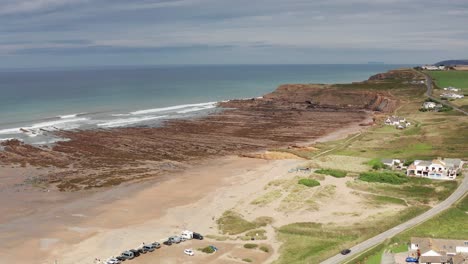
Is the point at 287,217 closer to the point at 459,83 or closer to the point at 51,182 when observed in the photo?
the point at 51,182

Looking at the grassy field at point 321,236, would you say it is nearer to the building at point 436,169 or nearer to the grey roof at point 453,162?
the building at point 436,169

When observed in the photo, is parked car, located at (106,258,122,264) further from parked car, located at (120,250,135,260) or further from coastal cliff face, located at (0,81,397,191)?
coastal cliff face, located at (0,81,397,191)

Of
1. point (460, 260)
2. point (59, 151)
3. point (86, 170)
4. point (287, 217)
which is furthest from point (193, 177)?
point (460, 260)

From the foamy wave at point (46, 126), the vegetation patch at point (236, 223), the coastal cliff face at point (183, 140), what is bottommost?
the vegetation patch at point (236, 223)

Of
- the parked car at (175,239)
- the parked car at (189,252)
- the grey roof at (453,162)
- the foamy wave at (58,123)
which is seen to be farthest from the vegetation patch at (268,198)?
the foamy wave at (58,123)

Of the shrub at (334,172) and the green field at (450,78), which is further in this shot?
the green field at (450,78)

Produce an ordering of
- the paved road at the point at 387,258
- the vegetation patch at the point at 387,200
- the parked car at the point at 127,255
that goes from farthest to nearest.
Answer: the vegetation patch at the point at 387,200
the parked car at the point at 127,255
the paved road at the point at 387,258

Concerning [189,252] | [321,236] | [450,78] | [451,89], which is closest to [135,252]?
[189,252]
